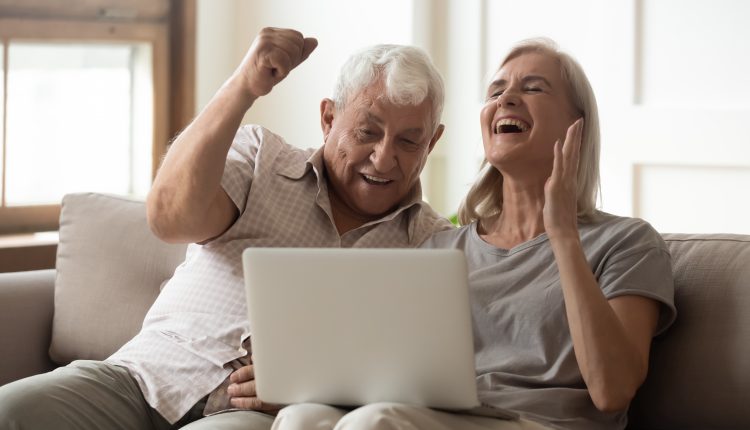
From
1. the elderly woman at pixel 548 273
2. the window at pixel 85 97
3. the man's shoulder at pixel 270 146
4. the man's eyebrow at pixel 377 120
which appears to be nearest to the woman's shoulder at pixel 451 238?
the elderly woman at pixel 548 273

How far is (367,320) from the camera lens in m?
1.48

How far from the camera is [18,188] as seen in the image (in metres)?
3.35

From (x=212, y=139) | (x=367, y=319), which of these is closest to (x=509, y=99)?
(x=212, y=139)

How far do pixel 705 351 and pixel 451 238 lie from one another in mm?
511

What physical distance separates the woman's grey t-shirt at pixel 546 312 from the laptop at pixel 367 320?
24cm

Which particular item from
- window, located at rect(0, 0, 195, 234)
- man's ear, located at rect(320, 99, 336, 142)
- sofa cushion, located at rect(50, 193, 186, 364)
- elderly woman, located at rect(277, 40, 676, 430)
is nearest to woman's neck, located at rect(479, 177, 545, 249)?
elderly woman, located at rect(277, 40, 676, 430)

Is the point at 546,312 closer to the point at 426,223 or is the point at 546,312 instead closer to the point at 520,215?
the point at 520,215

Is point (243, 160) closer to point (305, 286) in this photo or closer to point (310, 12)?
point (305, 286)

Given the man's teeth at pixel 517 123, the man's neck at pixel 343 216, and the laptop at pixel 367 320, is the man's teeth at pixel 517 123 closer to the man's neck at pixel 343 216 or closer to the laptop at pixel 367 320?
the man's neck at pixel 343 216

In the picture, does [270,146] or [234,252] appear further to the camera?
[270,146]

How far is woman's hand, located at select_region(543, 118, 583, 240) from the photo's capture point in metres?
1.73

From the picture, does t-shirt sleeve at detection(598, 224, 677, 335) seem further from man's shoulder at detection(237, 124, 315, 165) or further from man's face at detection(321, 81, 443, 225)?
man's shoulder at detection(237, 124, 315, 165)

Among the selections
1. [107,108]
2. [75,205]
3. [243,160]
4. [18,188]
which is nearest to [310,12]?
[107,108]

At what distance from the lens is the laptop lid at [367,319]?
1.46 metres
